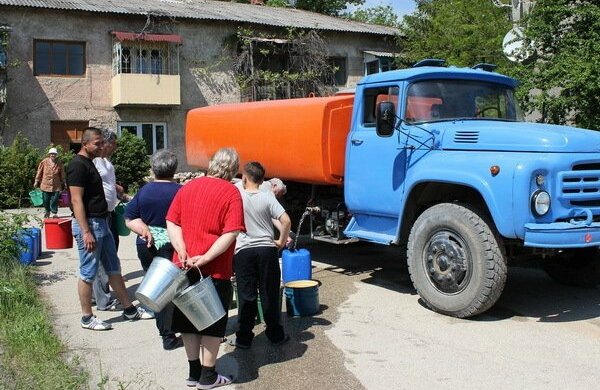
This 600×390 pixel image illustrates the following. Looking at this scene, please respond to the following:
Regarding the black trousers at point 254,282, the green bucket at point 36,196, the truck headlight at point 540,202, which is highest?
the truck headlight at point 540,202

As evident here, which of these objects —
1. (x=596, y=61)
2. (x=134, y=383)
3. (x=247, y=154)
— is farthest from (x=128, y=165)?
(x=134, y=383)

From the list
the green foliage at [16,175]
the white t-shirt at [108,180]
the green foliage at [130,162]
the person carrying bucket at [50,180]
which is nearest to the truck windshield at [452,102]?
the white t-shirt at [108,180]

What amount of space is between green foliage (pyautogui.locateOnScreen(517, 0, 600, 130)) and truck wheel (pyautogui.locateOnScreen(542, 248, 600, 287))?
3836mm

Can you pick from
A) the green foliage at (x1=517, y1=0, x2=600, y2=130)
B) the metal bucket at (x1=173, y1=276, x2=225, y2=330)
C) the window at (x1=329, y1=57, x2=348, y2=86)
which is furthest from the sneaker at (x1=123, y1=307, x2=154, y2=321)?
the window at (x1=329, y1=57, x2=348, y2=86)

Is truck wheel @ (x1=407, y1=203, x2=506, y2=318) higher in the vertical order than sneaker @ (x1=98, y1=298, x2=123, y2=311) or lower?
higher

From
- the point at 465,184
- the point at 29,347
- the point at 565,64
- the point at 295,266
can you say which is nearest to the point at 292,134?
the point at 295,266

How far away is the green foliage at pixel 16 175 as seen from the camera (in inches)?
718

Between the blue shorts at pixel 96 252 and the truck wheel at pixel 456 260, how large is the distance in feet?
9.92

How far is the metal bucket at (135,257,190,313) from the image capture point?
162 inches

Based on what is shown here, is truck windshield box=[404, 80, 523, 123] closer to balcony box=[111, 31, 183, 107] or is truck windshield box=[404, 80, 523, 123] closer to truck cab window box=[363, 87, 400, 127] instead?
truck cab window box=[363, 87, 400, 127]

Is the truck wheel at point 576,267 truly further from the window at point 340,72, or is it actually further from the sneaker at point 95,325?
the window at point 340,72

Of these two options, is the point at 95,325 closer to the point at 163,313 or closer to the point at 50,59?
the point at 163,313

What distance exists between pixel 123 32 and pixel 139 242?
63.1 ft

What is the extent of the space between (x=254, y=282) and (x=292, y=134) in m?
3.27
